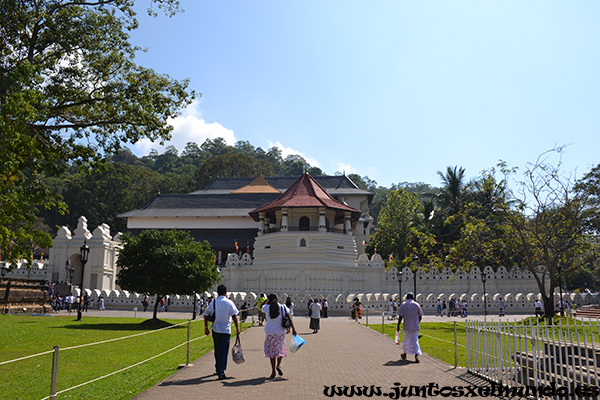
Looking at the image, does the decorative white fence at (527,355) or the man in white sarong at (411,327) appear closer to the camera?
the decorative white fence at (527,355)

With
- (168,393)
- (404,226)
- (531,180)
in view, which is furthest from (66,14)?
(404,226)

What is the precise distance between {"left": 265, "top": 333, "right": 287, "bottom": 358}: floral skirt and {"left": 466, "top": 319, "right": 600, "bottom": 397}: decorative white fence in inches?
136

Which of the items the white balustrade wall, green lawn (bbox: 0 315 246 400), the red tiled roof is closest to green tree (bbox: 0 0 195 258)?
green lawn (bbox: 0 315 246 400)

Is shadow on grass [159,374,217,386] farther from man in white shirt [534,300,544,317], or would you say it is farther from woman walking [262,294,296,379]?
man in white shirt [534,300,544,317]

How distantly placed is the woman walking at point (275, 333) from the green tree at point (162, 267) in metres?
12.9

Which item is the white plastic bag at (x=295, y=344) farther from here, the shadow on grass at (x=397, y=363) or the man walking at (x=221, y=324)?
the shadow on grass at (x=397, y=363)

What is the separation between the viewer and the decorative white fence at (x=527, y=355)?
20.9 feet

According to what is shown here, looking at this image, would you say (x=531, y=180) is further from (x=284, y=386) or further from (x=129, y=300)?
(x=129, y=300)

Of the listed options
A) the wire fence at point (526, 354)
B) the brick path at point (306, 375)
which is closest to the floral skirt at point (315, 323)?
the brick path at point (306, 375)

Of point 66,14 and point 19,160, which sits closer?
point 19,160

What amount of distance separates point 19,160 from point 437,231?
36.9 meters

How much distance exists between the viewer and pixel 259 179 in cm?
7250

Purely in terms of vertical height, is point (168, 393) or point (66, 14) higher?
point (66, 14)

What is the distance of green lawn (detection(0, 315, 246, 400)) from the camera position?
8.24m
